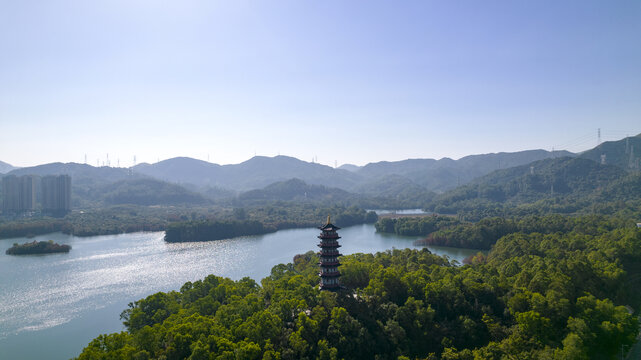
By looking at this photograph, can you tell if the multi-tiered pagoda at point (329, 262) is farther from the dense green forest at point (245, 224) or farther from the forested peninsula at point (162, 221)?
the forested peninsula at point (162, 221)

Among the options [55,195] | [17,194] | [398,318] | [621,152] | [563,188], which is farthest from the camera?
[621,152]

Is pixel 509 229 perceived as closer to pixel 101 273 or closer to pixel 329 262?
pixel 329 262

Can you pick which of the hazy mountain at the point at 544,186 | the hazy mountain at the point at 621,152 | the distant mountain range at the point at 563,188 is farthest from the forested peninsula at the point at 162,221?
the hazy mountain at the point at 621,152

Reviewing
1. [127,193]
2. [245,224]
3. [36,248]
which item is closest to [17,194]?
[127,193]

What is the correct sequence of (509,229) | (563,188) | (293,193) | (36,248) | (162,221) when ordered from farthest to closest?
(293,193), (563,188), (162,221), (509,229), (36,248)

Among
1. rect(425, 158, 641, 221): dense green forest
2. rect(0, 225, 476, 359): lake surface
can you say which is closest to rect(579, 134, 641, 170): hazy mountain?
rect(425, 158, 641, 221): dense green forest
